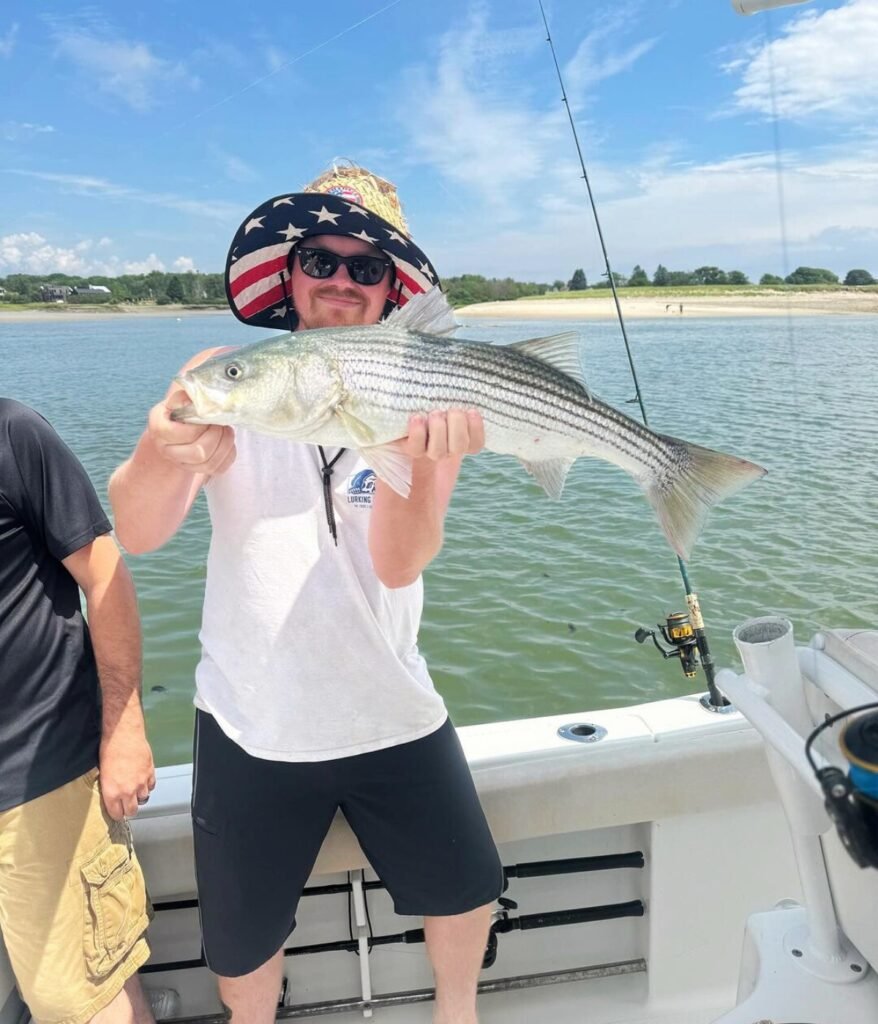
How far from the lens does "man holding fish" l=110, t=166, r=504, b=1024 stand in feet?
6.96

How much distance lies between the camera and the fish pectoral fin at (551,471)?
2.37m

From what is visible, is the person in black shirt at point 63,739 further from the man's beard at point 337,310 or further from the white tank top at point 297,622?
the man's beard at point 337,310

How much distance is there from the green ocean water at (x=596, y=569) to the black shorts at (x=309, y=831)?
2403mm

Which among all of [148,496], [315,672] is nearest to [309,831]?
[315,672]

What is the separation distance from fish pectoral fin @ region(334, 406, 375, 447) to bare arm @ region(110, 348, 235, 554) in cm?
31

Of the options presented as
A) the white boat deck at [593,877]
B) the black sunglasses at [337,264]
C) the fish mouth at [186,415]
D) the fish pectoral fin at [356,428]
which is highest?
the black sunglasses at [337,264]

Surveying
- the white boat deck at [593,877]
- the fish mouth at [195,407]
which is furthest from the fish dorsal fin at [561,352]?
the white boat deck at [593,877]

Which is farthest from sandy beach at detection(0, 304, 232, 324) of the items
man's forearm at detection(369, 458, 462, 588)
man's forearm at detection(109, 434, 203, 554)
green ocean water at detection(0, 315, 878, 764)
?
man's forearm at detection(369, 458, 462, 588)

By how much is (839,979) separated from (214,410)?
1.88 m

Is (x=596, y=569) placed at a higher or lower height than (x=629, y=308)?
higher

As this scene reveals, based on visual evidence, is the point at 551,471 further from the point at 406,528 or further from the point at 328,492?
the point at 328,492

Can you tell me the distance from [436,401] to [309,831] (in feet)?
3.99

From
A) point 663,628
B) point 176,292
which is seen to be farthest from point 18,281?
point 663,628

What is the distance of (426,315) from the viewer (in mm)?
2148
